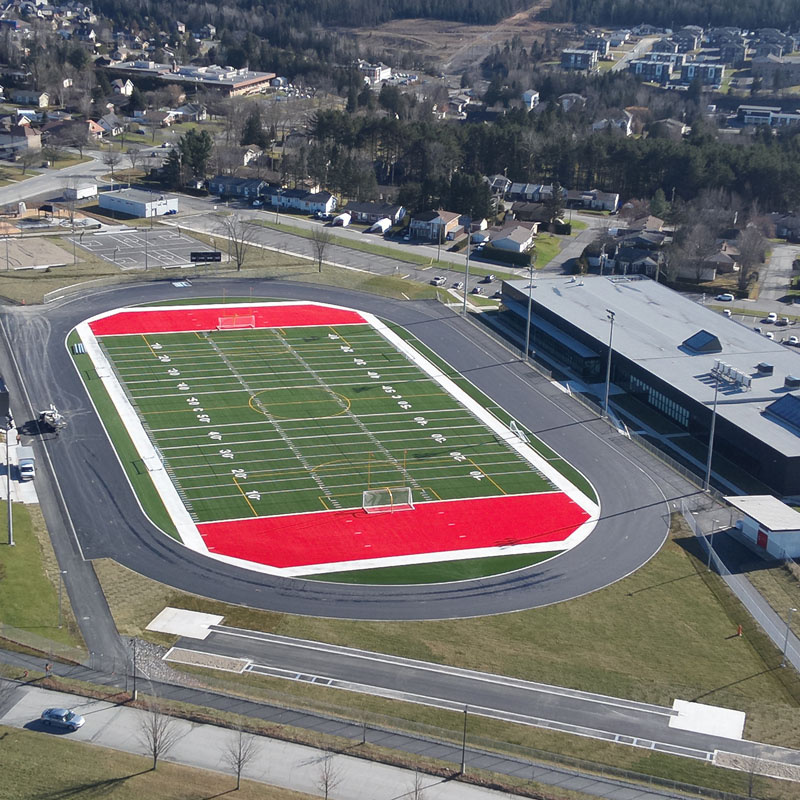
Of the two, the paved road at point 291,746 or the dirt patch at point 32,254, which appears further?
the dirt patch at point 32,254

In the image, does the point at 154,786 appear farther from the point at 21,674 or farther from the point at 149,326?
the point at 149,326

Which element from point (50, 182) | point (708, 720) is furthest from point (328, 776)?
point (50, 182)

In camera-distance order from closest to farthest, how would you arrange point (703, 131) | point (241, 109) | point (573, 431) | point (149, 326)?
point (573, 431) → point (149, 326) → point (703, 131) → point (241, 109)

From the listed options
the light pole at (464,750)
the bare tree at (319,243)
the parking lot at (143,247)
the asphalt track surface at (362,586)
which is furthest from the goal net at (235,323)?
the light pole at (464,750)

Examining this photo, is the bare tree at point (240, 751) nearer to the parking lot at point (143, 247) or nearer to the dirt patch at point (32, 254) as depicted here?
the parking lot at point (143, 247)

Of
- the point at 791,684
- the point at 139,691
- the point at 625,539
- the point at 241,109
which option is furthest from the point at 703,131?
the point at 139,691

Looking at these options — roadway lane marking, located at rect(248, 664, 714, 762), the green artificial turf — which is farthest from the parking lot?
roadway lane marking, located at rect(248, 664, 714, 762)

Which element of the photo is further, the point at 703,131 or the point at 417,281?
the point at 703,131
